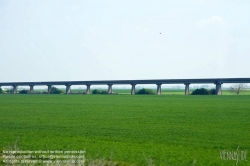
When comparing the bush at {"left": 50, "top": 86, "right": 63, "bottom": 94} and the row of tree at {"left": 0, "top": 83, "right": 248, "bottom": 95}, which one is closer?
the row of tree at {"left": 0, "top": 83, "right": 248, "bottom": 95}

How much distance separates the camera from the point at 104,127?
2061cm

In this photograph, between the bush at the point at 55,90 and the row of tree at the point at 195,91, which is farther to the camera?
the bush at the point at 55,90

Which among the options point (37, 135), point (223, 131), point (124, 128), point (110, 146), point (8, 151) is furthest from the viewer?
point (124, 128)

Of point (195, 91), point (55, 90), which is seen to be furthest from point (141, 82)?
point (55, 90)

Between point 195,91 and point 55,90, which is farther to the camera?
point 55,90

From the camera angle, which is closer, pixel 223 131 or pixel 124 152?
pixel 124 152

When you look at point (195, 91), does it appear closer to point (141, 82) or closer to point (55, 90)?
point (141, 82)

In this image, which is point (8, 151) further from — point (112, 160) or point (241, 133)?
point (241, 133)

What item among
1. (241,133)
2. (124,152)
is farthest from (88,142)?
(241,133)

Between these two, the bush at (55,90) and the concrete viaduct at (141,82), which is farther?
the bush at (55,90)

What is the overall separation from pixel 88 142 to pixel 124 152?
2750mm

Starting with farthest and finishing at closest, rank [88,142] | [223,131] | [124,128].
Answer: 1. [124,128]
2. [223,131]
3. [88,142]

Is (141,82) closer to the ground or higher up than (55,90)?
higher up

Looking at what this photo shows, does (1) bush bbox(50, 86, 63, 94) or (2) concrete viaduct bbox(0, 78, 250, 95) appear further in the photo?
(1) bush bbox(50, 86, 63, 94)
